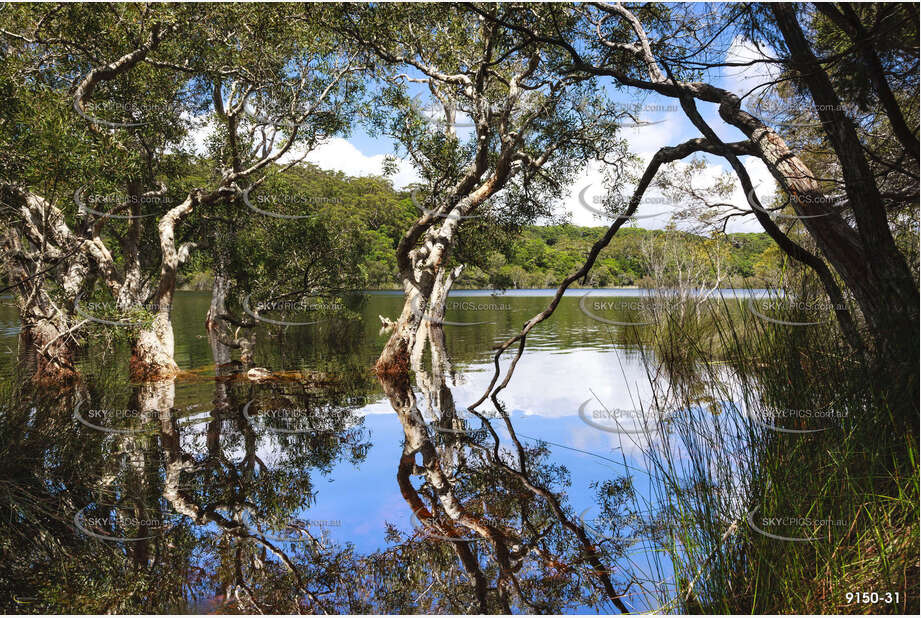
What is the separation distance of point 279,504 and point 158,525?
1006 mm

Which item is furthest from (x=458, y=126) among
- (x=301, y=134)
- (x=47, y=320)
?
(x=47, y=320)

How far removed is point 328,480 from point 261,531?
1.50 metres

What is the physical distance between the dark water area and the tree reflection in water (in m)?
0.02

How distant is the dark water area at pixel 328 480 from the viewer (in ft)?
11.9

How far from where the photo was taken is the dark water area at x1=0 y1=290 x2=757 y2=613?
363cm

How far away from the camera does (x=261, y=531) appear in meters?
4.23

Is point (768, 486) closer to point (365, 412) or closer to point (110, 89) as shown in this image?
point (365, 412)

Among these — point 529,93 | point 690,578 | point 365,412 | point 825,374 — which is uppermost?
point 529,93

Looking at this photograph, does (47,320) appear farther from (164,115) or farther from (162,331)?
(164,115)

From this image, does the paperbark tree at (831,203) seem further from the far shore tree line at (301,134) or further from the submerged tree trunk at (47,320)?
the submerged tree trunk at (47,320)

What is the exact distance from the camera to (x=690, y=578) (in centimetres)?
261

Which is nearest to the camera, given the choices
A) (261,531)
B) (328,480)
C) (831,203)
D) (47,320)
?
(831,203)

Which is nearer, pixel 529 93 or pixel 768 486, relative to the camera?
pixel 768 486

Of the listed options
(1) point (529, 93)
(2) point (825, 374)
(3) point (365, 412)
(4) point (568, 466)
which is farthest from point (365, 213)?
(2) point (825, 374)
